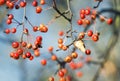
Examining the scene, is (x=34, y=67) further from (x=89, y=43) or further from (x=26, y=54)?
(x=26, y=54)

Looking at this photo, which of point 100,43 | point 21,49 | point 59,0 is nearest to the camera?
point 21,49

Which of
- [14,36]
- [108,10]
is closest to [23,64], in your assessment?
[14,36]

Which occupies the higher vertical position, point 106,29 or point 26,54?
point 26,54

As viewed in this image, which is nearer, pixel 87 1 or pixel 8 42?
pixel 8 42

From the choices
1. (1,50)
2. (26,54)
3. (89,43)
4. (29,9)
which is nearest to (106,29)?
(89,43)

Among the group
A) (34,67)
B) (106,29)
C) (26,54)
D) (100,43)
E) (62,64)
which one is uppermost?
(26,54)

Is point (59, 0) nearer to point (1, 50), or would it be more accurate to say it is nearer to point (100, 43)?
point (100, 43)

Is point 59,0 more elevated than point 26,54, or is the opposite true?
point 26,54

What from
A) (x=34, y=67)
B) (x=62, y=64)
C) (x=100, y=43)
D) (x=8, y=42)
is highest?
(x=62, y=64)

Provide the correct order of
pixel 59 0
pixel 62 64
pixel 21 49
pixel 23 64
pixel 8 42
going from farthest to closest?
pixel 23 64 < pixel 59 0 < pixel 8 42 < pixel 62 64 < pixel 21 49
